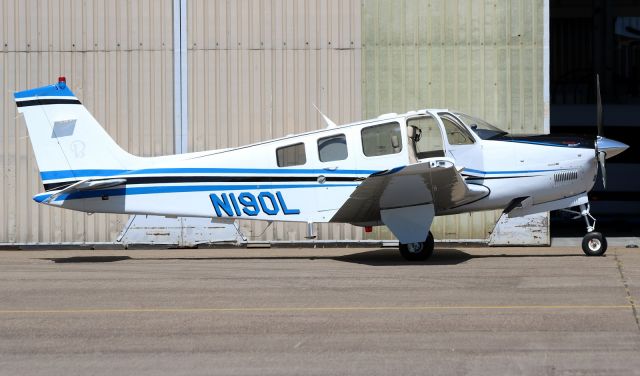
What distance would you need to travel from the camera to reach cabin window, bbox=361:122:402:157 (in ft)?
46.4

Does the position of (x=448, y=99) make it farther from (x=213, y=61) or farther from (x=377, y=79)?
(x=213, y=61)

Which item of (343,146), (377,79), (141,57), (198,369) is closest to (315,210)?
(343,146)

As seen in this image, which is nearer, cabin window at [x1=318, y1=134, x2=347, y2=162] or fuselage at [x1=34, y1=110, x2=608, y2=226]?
fuselage at [x1=34, y1=110, x2=608, y2=226]

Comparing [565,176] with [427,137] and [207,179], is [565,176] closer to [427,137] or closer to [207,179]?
[427,137]

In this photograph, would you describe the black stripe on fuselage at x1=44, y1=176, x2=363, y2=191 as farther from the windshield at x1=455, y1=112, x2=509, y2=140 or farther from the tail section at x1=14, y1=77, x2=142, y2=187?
the windshield at x1=455, y1=112, x2=509, y2=140

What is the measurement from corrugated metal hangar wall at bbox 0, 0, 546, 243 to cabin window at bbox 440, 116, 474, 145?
167 inches

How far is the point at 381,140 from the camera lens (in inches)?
559

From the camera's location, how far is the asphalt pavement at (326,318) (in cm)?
743

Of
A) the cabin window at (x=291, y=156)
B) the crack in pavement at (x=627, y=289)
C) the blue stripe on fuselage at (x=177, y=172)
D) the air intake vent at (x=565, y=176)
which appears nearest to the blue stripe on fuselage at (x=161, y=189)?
the blue stripe on fuselage at (x=177, y=172)


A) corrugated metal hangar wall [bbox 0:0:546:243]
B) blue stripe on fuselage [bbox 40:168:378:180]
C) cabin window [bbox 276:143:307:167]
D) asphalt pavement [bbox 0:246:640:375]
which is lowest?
asphalt pavement [bbox 0:246:640:375]

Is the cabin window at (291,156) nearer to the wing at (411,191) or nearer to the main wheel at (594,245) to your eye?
the wing at (411,191)

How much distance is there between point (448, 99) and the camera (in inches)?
723

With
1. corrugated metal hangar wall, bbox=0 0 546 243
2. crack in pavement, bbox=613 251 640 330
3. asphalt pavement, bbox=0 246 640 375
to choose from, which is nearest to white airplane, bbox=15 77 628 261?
asphalt pavement, bbox=0 246 640 375

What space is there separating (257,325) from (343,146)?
18.6ft
